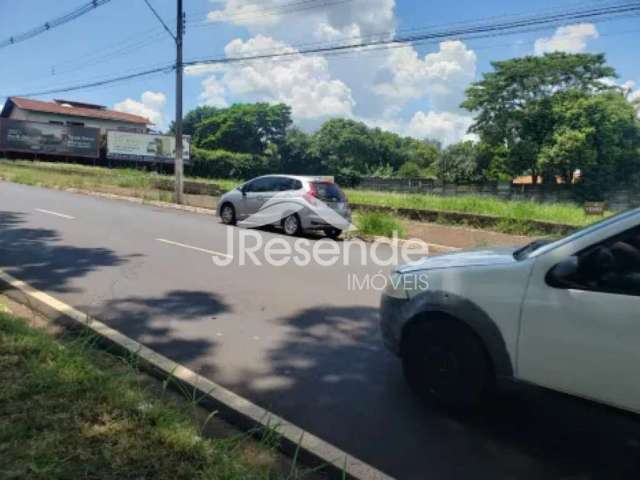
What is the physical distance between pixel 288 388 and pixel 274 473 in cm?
121

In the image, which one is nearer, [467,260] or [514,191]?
[467,260]

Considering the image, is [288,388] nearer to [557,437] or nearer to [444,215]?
[557,437]

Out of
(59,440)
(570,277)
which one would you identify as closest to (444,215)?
(570,277)

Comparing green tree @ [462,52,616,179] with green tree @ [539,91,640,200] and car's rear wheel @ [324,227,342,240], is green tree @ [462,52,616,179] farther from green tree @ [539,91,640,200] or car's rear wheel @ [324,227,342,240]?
car's rear wheel @ [324,227,342,240]

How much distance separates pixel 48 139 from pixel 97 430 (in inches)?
2009

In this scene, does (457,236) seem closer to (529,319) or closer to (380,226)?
(380,226)

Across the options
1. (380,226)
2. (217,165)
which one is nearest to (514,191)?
(217,165)

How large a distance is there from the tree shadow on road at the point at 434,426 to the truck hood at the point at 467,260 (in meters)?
0.87

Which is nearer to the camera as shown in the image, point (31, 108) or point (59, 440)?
point (59, 440)

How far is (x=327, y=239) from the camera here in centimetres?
1285

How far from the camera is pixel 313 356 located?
→ 4715 millimetres

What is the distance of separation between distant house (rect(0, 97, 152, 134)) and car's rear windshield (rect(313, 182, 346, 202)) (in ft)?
164

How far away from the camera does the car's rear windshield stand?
1291 cm

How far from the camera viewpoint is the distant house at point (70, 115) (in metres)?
59.6
